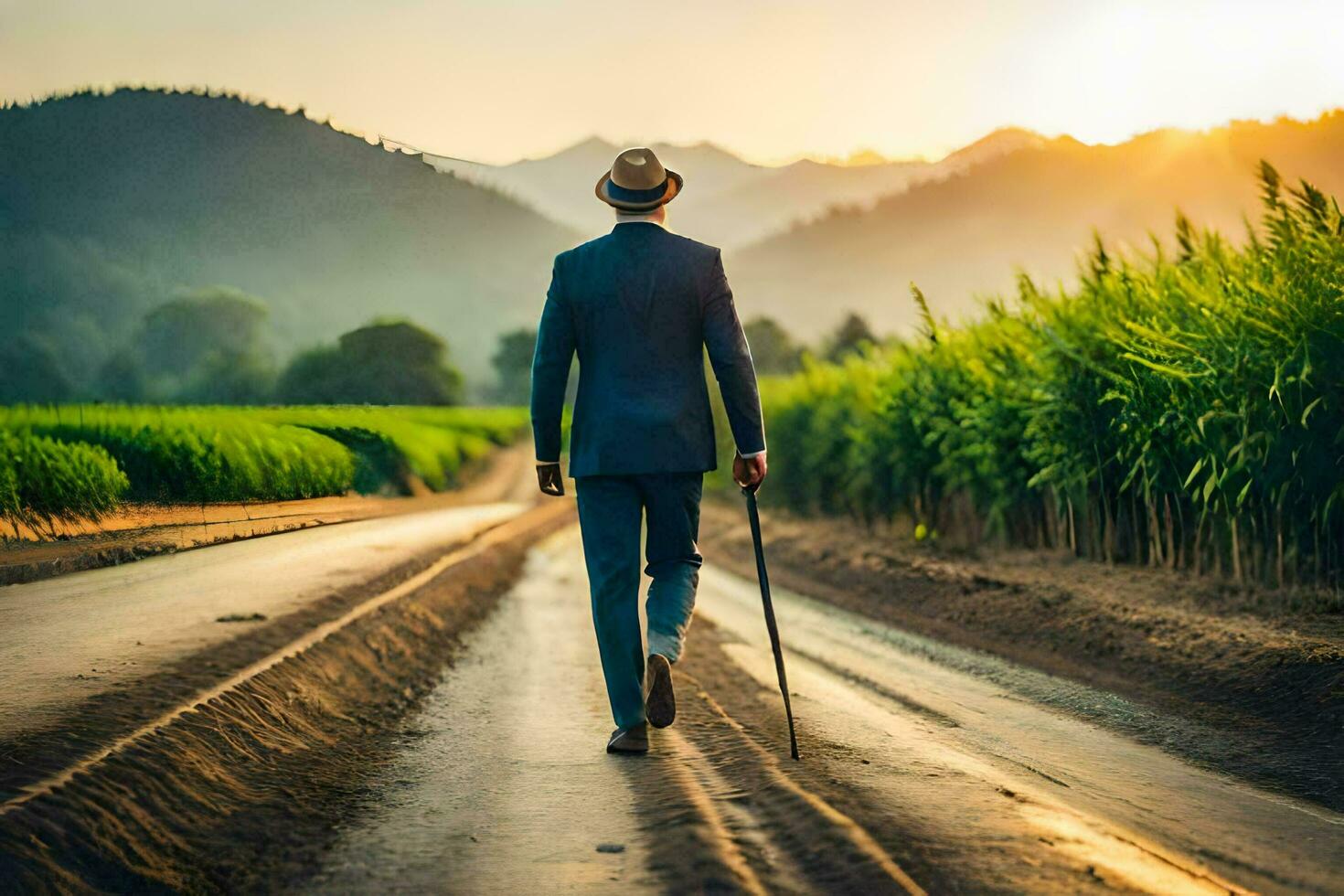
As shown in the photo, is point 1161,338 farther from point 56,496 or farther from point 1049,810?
point 56,496

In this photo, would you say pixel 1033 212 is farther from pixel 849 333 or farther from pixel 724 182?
pixel 849 333

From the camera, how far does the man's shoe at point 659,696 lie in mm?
5566

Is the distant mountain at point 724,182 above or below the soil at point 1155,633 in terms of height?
above

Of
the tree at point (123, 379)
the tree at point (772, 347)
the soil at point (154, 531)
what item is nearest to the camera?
the soil at point (154, 531)

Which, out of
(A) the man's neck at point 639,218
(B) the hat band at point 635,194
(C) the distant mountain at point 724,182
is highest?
(C) the distant mountain at point 724,182

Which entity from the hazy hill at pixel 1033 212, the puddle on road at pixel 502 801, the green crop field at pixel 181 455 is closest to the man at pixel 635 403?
the puddle on road at pixel 502 801

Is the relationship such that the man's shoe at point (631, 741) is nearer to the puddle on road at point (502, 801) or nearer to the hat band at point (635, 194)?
the puddle on road at point (502, 801)

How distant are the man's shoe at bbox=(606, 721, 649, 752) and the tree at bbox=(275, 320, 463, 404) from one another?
129 inches

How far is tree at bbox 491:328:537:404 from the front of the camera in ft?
46.1

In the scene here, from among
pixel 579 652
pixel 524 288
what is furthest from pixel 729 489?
pixel 579 652

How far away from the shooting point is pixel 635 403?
580cm

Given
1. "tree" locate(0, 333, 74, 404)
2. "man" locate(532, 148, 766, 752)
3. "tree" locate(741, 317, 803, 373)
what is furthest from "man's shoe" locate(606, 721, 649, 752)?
"tree" locate(741, 317, 803, 373)

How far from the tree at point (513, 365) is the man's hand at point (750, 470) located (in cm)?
689

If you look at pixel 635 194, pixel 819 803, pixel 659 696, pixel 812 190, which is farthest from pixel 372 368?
pixel 812 190
